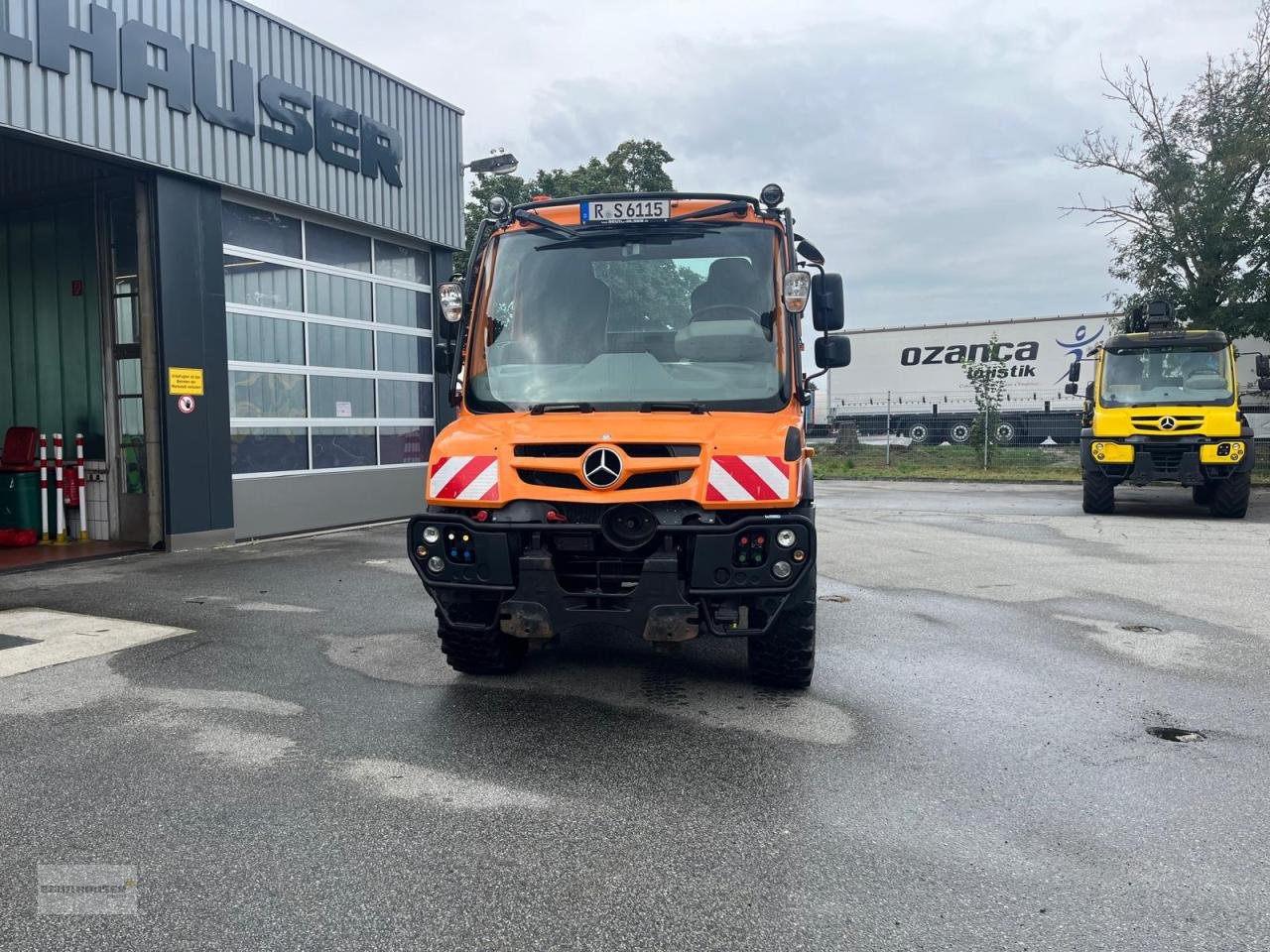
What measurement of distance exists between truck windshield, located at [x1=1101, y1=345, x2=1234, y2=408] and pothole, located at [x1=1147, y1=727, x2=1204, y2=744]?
10.9m

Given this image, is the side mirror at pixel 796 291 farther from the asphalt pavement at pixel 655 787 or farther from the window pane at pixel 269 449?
the window pane at pixel 269 449

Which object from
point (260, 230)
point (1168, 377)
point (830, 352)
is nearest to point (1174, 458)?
point (1168, 377)

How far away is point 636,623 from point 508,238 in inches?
100

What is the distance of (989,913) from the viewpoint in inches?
111

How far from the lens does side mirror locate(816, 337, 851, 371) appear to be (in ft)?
18.6

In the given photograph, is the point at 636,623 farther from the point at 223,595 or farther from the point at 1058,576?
the point at 1058,576

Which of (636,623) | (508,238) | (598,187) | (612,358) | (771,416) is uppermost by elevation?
(598,187)

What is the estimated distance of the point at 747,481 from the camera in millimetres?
4523

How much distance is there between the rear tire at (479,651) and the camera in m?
5.25

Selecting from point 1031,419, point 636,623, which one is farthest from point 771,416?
point 1031,419

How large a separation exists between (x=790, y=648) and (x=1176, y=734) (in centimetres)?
181

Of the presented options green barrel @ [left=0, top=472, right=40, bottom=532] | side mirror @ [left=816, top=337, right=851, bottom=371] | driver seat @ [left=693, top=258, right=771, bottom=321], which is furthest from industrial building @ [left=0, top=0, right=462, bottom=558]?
side mirror @ [left=816, top=337, right=851, bottom=371]

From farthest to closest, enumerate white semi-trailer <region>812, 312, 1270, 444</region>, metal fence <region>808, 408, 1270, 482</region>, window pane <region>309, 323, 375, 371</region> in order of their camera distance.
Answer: white semi-trailer <region>812, 312, 1270, 444</region>
metal fence <region>808, 408, 1270, 482</region>
window pane <region>309, 323, 375, 371</region>

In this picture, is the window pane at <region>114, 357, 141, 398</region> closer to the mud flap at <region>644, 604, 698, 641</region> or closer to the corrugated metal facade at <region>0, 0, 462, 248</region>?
the corrugated metal facade at <region>0, 0, 462, 248</region>
